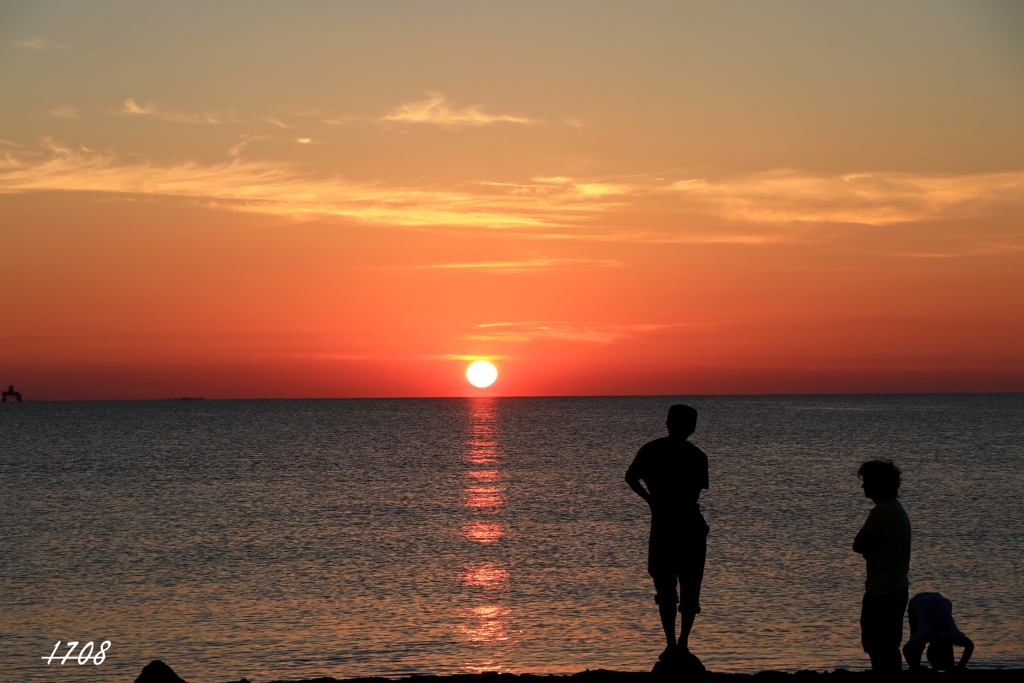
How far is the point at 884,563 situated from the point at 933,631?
4.05 feet

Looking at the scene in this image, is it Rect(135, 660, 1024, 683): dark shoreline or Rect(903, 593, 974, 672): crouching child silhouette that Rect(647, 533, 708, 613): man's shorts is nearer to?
Rect(135, 660, 1024, 683): dark shoreline

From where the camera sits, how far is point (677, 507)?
30.7 feet

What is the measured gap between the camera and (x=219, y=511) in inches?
1718

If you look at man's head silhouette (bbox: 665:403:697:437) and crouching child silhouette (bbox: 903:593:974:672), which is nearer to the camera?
man's head silhouette (bbox: 665:403:697:437)

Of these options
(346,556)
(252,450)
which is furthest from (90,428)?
(346,556)

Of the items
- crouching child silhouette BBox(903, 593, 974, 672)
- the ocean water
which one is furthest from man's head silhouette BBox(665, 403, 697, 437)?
the ocean water

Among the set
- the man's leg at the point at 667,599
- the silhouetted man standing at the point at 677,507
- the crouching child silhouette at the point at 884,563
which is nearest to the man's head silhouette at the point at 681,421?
the silhouetted man standing at the point at 677,507

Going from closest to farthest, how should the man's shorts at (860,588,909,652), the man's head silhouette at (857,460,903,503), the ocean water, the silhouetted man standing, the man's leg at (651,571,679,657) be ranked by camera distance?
the man's head silhouette at (857,460,903,503) < the man's shorts at (860,588,909,652) < the silhouetted man standing < the man's leg at (651,571,679,657) < the ocean water

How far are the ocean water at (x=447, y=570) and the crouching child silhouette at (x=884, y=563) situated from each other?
8227 mm

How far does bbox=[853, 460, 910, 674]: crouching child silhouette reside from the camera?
8867mm

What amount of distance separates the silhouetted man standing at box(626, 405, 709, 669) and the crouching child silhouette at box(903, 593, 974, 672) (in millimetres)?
2106

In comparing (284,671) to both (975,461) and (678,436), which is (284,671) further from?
(975,461)

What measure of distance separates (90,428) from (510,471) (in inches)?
4101

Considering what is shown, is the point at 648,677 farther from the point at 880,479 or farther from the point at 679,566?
the point at 880,479
